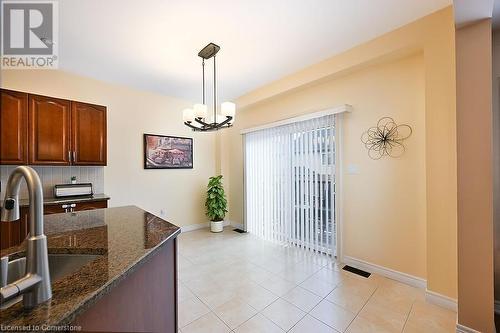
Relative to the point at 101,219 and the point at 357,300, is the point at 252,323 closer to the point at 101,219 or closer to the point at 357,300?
the point at 357,300

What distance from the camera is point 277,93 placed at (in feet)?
11.9

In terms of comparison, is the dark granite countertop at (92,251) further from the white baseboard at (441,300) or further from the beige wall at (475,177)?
the white baseboard at (441,300)

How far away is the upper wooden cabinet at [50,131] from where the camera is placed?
2580mm

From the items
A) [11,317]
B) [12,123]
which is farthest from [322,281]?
[12,123]

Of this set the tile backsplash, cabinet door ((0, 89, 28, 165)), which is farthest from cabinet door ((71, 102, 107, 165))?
cabinet door ((0, 89, 28, 165))

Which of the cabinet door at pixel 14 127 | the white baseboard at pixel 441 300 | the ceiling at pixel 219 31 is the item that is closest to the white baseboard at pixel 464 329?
the white baseboard at pixel 441 300

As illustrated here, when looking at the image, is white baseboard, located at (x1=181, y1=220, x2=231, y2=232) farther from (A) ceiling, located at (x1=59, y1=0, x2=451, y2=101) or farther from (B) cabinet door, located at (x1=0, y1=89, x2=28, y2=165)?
(A) ceiling, located at (x1=59, y1=0, x2=451, y2=101)

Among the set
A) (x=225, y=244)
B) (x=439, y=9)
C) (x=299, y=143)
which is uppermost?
(x=439, y=9)

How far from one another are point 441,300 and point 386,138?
1667mm

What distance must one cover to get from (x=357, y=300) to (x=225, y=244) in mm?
2193

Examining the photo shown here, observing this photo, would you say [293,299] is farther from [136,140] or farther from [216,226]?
[136,140]

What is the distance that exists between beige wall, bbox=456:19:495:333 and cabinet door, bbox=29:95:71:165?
14.1 feet

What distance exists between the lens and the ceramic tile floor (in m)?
1.79

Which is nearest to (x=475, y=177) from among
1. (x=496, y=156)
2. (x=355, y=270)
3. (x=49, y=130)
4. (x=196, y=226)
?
(x=496, y=156)
